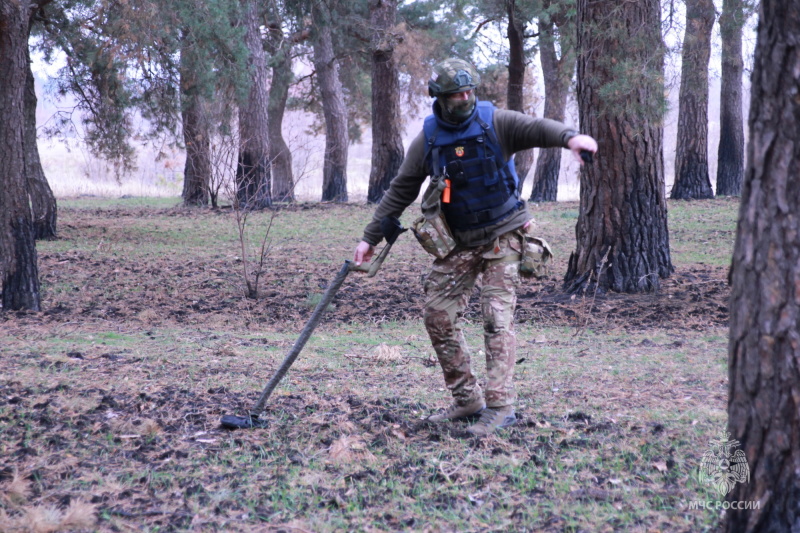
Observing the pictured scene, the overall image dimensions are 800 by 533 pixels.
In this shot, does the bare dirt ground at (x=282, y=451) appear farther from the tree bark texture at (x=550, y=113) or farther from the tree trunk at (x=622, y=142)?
the tree bark texture at (x=550, y=113)

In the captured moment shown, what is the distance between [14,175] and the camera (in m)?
8.03

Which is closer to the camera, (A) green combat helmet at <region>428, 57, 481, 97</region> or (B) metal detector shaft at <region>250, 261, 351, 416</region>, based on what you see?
(A) green combat helmet at <region>428, 57, 481, 97</region>

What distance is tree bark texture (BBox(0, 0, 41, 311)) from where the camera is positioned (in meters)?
7.82

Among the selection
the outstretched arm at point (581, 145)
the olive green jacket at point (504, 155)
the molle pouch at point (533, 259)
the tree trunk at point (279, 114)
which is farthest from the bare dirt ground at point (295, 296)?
the tree trunk at point (279, 114)

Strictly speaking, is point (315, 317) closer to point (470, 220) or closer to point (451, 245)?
point (451, 245)

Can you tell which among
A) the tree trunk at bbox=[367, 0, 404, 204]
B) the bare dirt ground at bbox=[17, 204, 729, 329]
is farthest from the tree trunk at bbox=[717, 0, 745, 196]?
the bare dirt ground at bbox=[17, 204, 729, 329]

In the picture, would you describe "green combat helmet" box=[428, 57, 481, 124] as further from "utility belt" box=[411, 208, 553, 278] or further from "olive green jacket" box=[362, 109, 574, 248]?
"utility belt" box=[411, 208, 553, 278]

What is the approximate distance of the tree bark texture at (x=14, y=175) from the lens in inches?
308

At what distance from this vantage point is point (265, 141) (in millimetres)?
19922

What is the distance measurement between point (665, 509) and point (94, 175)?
42528 millimetres

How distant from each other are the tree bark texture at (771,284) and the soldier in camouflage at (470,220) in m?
1.45

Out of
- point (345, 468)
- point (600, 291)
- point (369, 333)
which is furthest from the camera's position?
point (600, 291)

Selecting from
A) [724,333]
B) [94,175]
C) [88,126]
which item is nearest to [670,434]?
[724,333]

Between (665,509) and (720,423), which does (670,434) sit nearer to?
(720,423)
